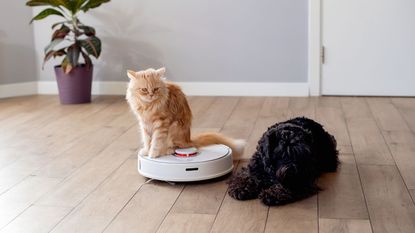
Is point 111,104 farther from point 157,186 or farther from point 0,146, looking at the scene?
point 157,186

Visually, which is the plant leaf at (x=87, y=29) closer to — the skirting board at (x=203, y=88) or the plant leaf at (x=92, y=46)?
the plant leaf at (x=92, y=46)

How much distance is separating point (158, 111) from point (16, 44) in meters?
2.48

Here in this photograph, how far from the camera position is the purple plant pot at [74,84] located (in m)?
4.47

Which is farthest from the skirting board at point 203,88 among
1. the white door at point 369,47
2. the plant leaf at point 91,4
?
the plant leaf at point 91,4

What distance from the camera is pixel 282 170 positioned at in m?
2.41

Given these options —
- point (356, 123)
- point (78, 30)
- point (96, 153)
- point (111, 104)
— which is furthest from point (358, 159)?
point (78, 30)

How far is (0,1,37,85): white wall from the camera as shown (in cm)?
475

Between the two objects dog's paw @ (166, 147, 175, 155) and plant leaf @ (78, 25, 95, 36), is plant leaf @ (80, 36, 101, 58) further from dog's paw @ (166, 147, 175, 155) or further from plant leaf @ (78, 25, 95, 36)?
dog's paw @ (166, 147, 175, 155)

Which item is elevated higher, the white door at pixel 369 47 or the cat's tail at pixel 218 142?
the white door at pixel 369 47

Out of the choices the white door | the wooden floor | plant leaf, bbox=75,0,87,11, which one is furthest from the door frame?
plant leaf, bbox=75,0,87,11

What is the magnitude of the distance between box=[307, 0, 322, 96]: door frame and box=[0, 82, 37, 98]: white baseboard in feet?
7.10

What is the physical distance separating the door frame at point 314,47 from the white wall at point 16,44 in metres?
2.14

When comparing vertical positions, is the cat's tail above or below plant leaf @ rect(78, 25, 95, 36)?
below

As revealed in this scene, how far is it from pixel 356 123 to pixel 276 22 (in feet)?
3.76
